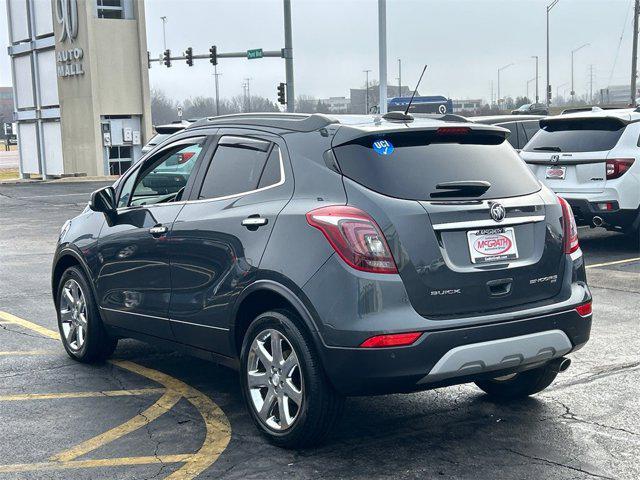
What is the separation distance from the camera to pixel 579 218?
38.5 ft

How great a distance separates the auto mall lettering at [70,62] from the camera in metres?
35.5

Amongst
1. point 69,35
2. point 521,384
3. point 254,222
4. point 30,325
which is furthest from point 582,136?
point 69,35

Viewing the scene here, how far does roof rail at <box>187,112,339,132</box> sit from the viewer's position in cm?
502

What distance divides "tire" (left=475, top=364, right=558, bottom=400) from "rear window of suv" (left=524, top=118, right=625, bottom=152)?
22.5ft

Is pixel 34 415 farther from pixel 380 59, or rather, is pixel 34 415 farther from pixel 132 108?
pixel 132 108

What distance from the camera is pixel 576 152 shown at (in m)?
11.9

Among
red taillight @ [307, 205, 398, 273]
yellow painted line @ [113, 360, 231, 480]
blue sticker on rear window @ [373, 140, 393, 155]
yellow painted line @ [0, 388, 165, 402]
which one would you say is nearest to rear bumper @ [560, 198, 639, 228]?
yellow painted line @ [113, 360, 231, 480]

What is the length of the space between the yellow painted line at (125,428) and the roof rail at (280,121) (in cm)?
181

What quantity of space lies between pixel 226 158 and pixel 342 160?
104cm

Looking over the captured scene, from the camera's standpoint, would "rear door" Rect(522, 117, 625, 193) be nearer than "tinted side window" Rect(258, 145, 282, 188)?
No

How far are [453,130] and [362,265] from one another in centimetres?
106

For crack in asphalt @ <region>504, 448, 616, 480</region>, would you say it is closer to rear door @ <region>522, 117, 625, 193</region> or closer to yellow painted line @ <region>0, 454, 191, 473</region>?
yellow painted line @ <region>0, 454, 191, 473</region>

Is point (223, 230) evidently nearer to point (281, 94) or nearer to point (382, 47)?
point (382, 47)

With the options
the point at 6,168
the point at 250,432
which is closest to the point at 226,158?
the point at 250,432
